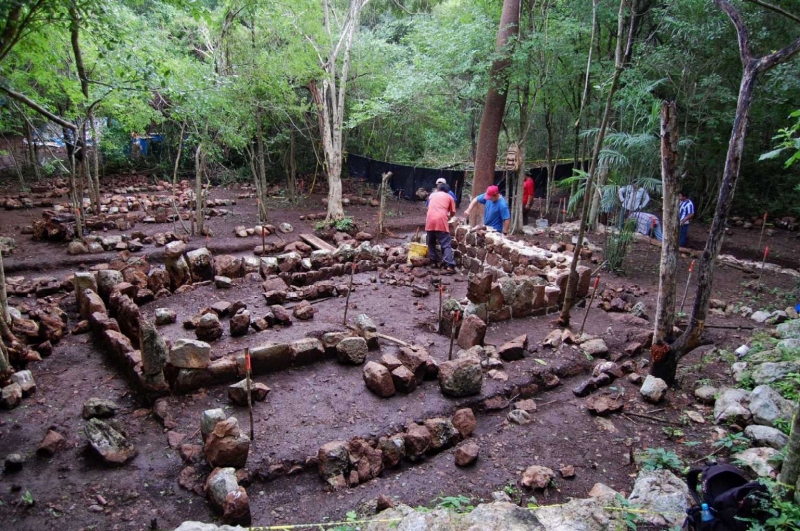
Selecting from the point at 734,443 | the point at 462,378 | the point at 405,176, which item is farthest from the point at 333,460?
the point at 405,176

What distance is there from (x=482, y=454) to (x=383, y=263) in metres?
5.62

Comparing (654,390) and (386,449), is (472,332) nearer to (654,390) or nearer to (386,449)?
(654,390)

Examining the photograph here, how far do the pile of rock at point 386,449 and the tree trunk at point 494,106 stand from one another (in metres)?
7.98

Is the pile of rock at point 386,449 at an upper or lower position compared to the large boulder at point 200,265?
lower

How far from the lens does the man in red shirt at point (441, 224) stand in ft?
28.8

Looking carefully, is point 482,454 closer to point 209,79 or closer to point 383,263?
point 383,263

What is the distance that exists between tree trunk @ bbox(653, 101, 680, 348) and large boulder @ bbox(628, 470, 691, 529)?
5.57 ft

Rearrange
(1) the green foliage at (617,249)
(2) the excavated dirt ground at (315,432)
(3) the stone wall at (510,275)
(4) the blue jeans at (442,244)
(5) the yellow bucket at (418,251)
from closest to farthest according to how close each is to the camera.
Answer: (2) the excavated dirt ground at (315,432) < (3) the stone wall at (510,275) < (1) the green foliage at (617,249) < (4) the blue jeans at (442,244) < (5) the yellow bucket at (418,251)

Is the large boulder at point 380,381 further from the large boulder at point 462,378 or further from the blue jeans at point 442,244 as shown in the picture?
the blue jeans at point 442,244

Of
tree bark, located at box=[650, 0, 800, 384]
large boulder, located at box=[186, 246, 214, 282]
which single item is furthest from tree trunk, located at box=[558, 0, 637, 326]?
large boulder, located at box=[186, 246, 214, 282]

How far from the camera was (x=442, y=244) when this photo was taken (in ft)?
29.8

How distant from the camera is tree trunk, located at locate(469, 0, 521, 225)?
10.2 meters

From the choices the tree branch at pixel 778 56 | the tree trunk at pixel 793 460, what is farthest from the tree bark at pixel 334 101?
the tree trunk at pixel 793 460

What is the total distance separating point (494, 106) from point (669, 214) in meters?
7.01
